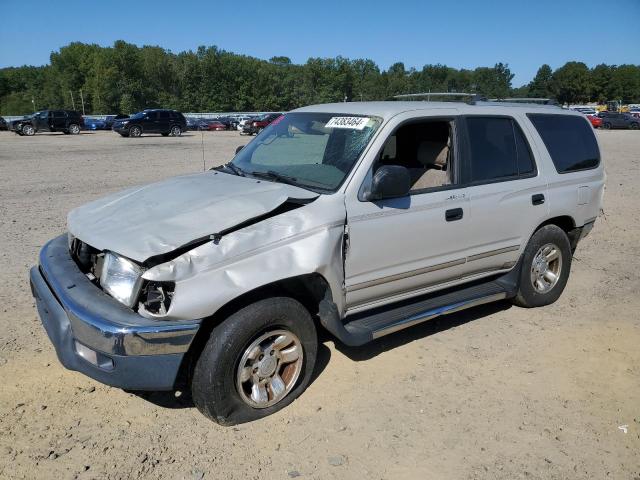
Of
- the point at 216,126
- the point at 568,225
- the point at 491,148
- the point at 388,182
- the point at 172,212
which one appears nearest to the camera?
Result: the point at 172,212

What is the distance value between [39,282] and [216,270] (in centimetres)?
150

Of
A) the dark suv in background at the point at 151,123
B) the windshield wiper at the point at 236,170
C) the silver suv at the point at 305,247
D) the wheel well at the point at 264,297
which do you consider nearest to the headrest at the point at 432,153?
the silver suv at the point at 305,247

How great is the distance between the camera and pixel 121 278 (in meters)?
3.09

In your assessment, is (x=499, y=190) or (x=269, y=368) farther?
(x=499, y=190)

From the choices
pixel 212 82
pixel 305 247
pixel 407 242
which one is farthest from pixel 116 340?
pixel 212 82

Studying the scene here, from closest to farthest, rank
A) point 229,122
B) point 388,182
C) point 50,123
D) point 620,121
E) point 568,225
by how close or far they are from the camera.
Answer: point 388,182 < point 568,225 < point 50,123 < point 620,121 < point 229,122

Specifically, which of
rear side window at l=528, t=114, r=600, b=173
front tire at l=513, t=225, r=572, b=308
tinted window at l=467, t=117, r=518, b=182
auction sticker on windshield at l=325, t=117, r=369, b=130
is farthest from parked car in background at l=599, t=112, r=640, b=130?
auction sticker on windshield at l=325, t=117, r=369, b=130

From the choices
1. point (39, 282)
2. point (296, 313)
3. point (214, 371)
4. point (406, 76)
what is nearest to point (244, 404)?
point (214, 371)

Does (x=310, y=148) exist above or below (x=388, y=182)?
above

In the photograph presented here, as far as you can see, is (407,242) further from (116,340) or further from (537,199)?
(116,340)

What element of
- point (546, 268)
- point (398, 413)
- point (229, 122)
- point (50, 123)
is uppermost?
point (546, 268)

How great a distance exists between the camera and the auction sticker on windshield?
158 inches

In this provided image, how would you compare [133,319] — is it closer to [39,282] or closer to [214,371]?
[214,371]

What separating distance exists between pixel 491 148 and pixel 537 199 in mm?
699
